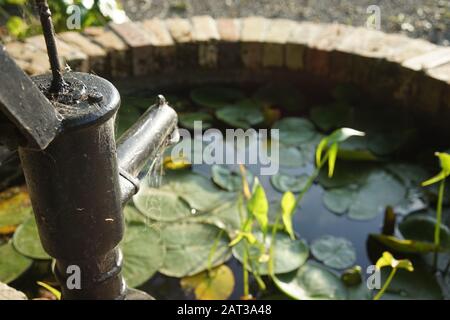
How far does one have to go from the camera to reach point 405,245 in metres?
1.54

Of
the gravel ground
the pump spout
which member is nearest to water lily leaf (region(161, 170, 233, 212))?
the pump spout

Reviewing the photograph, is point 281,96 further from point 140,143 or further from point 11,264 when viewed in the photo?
point 140,143

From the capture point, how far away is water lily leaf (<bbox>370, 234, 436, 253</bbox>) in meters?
1.52

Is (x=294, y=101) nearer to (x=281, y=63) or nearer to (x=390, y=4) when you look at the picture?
(x=281, y=63)

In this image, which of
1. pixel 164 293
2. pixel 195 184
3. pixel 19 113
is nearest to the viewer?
pixel 19 113

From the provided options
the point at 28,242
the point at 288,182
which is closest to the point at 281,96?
the point at 288,182

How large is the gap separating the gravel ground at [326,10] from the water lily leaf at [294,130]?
3.00 ft

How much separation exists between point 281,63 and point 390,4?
1108 mm

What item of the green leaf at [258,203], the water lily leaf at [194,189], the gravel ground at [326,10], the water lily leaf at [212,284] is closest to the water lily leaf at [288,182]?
the water lily leaf at [194,189]

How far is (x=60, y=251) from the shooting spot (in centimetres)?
75

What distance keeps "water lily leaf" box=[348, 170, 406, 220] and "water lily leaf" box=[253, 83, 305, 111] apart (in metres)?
0.45

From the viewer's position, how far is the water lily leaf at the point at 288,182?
→ 1832mm

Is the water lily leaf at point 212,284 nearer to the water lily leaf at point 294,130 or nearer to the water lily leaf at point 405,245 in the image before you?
the water lily leaf at point 405,245

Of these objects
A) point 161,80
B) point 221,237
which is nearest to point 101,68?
point 161,80
